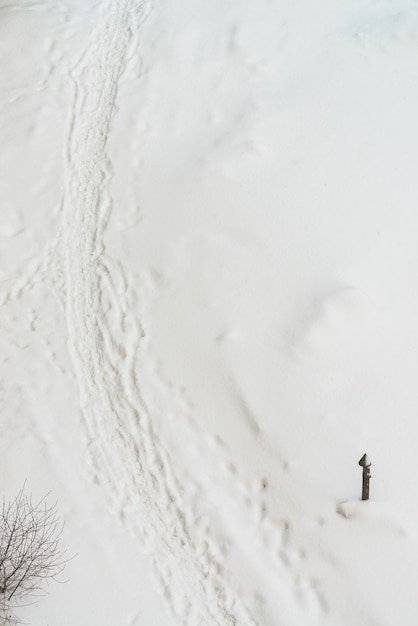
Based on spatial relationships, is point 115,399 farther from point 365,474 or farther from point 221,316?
point 365,474

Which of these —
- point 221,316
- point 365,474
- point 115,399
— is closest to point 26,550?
point 115,399

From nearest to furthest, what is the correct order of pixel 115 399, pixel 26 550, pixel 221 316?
1. pixel 26 550
2. pixel 115 399
3. pixel 221 316

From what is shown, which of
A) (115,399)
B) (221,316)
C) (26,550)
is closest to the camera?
(26,550)

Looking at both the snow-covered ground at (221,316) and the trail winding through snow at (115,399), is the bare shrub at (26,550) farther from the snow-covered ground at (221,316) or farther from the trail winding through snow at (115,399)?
the trail winding through snow at (115,399)

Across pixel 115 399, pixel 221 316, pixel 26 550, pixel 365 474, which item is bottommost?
pixel 365 474

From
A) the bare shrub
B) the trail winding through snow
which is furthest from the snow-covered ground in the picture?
the bare shrub

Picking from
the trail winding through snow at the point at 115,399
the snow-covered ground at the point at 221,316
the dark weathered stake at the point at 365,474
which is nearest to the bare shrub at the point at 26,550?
the snow-covered ground at the point at 221,316

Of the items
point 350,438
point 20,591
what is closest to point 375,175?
point 350,438

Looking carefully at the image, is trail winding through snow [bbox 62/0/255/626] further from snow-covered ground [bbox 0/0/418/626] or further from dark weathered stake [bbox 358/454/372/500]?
dark weathered stake [bbox 358/454/372/500]
